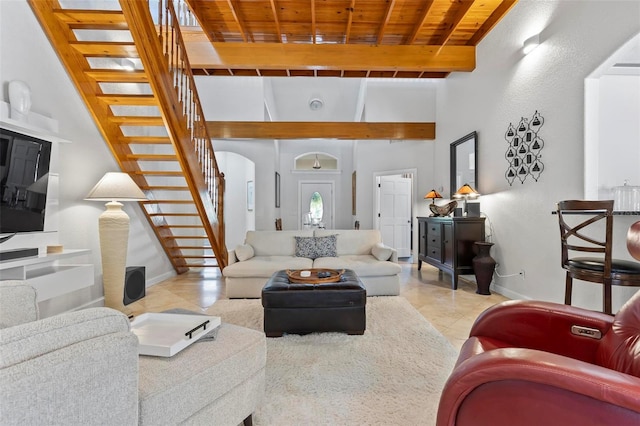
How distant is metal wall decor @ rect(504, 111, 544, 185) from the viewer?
3.34 meters

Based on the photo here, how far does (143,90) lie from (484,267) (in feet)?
16.6

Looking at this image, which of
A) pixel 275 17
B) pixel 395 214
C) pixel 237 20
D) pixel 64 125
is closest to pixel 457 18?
pixel 275 17

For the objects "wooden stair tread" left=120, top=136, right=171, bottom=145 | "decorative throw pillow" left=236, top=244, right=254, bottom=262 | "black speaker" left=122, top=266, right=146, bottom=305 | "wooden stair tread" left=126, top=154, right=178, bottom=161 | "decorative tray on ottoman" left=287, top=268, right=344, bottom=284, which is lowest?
"black speaker" left=122, top=266, right=146, bottom=305

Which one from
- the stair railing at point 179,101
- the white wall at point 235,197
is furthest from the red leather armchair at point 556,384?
the white wall at point 235,197

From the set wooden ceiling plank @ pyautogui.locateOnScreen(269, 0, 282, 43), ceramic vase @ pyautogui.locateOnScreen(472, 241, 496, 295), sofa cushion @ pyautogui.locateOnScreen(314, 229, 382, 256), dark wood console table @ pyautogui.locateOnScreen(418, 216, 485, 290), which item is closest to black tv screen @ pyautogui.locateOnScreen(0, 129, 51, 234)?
wooden ceiling plank @ pyautogui.locateOnScreen(269, 0, 282, 43)

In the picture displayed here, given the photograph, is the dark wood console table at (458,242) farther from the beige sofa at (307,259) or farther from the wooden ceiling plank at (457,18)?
the wooden ceiling plank at (457,18)

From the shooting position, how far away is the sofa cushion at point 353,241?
4371 millimetres

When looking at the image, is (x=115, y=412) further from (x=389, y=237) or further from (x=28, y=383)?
(x=389, y=237)

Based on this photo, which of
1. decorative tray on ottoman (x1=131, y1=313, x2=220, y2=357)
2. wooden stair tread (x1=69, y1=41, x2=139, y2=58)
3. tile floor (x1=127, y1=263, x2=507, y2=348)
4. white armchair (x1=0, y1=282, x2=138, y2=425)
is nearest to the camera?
white armchair (x1=0, y1=282, x2=138, y2=425)

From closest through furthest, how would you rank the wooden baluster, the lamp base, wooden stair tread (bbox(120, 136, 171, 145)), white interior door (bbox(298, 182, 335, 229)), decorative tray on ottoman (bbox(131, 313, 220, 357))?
1. the wooden baluster
2. decorative tray on ottoman (bbox(131, 313, 220, 357))
3. the lamp base
4. wooden stair tread (bbox(120, 136, 171, 145))
5. white interior door (bbox(298, 182, 335, 229))

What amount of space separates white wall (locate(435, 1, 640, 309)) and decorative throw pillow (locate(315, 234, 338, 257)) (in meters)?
2.15

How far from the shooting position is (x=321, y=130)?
6.16m

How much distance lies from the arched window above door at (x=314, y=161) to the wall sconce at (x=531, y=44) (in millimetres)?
6130

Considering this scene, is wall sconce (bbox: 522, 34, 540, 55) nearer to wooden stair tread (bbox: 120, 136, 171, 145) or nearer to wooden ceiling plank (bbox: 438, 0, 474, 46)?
wooden ceiling plank (bbox: 438, 0, 474, 46)
